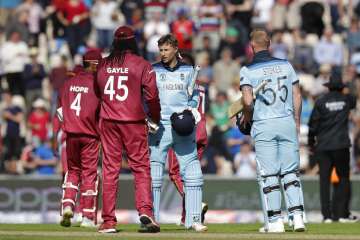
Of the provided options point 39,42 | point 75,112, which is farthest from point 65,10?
point 75,112

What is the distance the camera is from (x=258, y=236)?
49.4 feet

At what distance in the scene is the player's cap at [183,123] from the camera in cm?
1606

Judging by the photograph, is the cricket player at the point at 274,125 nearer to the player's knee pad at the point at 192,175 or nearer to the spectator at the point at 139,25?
the player's knee pad at the point at 192,175

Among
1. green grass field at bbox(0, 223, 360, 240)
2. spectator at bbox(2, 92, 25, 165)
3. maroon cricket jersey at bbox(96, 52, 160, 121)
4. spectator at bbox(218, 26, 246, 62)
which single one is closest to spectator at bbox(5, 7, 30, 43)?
spectator at bbox(2, 92, 25, 165)

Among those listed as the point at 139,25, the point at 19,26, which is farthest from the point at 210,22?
the point at 19,26

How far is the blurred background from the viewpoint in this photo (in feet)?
88.3

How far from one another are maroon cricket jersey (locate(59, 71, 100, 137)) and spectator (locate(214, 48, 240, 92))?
12864 mm

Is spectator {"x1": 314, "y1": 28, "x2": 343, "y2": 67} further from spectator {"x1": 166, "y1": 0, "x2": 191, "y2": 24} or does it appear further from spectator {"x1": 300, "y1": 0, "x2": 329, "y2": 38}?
spectator {"x1": 166, "y1": 0, "x2": 191, "y2": 24}

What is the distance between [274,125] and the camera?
52.0 feet

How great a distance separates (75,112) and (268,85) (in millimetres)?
3351

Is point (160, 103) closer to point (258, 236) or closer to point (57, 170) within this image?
point (258, 236)

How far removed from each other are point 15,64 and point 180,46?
13.4 feet

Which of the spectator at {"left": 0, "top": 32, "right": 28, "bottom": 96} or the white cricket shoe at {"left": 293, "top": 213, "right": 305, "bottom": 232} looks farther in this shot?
the spectator at {"left": 0, "top": 32, "right": 28, "bottom": 96}

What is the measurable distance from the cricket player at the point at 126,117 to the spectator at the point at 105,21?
1682 cm
